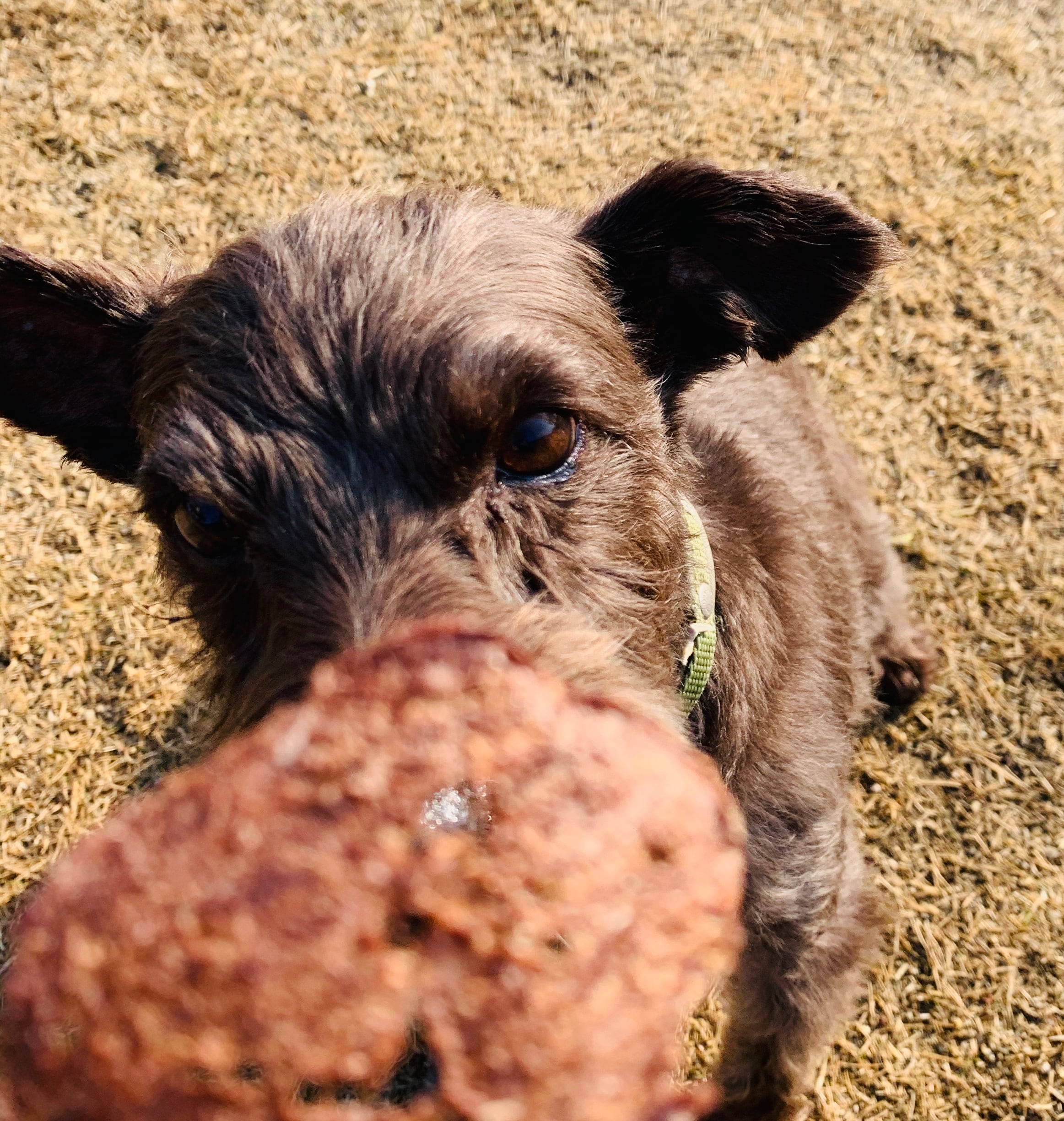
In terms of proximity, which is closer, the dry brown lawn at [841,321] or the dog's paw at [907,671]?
the dry brown lawn at [841,321]

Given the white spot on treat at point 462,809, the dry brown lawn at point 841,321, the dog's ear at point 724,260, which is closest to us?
the white spot on treat at point 462,809

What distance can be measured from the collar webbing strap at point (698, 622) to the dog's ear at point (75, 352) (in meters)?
1.82

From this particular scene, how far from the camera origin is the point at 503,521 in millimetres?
2176

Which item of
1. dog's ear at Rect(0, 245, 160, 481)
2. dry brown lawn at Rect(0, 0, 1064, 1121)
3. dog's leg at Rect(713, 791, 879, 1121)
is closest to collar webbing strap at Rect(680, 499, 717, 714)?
dog's leg at Rect(713, 791, 879, 1121)

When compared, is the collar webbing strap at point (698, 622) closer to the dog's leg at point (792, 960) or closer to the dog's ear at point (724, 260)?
the dog's ear at point (724, 260)

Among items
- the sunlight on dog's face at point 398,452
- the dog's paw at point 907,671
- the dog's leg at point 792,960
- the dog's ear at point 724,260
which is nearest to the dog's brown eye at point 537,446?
the sunlight on dog's face at point 398,452

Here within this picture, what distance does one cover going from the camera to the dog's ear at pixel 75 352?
115 inches

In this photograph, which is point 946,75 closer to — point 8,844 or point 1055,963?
point 1055,963

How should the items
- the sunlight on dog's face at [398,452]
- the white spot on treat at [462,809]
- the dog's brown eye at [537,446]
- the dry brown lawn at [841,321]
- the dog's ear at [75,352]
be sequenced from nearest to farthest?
the white spot on treat at [462,809] < the sunlight on dog's face at [398,452] < the dog's brown eye at [537,446] < the dog's ear at [75,352] < the dry brown lawn at [841,321]

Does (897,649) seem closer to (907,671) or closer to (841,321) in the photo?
(907,671)

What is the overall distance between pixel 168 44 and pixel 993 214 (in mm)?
5598

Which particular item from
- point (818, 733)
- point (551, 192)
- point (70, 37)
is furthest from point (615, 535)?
point (70, 37)

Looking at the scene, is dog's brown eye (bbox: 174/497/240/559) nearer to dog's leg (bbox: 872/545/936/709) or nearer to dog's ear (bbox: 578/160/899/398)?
dog's ear (bbox: 578/160/899/398)

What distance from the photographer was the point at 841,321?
18.1ft
